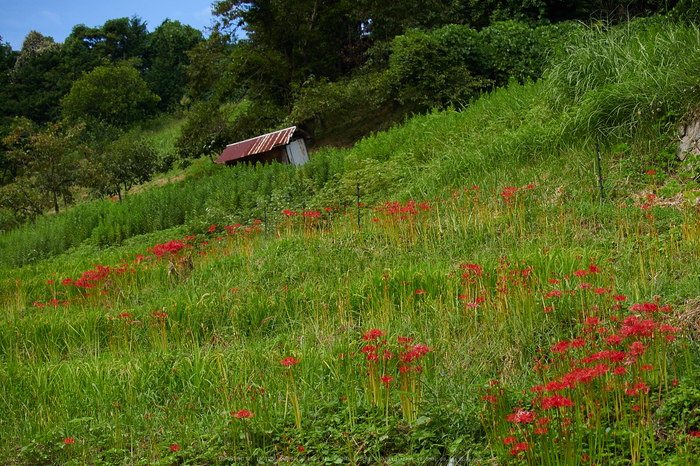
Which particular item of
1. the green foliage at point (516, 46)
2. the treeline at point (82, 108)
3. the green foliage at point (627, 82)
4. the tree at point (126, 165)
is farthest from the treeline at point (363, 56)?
the green foliage at point (627, 82)

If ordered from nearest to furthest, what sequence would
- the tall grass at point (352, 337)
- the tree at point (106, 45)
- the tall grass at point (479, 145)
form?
the tall grass at point (352, 337), the tall grass at point (479, 145), the tree at point (106, 45)

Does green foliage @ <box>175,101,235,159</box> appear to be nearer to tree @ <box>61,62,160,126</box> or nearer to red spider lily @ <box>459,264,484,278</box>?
tree @ <box>61,62,160,126</box>

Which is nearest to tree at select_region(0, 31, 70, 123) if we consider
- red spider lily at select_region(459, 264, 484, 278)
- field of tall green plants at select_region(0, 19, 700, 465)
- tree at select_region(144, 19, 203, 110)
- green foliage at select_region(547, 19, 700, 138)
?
tree at select_region(144, 19, 203, 110)

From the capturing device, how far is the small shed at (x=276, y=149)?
1883 cm

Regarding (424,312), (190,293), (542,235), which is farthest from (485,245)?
(190,293)

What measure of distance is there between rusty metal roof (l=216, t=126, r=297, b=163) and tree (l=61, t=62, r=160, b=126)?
19.4 m

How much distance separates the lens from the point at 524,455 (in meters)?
2.62

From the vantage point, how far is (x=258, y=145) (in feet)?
63.9

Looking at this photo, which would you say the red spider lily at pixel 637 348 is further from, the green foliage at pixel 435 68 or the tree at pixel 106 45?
the tree at pixel 106 45

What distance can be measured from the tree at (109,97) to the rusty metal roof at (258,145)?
63.7ft

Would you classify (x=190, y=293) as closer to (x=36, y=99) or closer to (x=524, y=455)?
(x=524, y=455)

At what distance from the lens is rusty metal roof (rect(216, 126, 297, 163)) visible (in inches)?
735

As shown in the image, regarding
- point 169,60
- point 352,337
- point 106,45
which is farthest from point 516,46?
point 106,45

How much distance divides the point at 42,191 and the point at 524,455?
2041 cm
